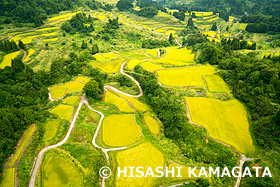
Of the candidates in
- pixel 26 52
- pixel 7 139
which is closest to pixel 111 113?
pixel 7 139

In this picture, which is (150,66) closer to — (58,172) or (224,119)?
(224,119)

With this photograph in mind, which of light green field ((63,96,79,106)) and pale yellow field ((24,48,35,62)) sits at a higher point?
pale yellow field ((24,48,35,62))

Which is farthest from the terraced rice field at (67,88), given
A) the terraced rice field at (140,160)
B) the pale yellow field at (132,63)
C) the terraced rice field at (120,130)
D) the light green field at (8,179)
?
the terraced rice field at (140,160)

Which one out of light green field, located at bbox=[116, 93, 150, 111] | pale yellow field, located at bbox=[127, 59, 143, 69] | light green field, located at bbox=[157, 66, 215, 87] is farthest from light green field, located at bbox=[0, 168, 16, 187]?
pale yellow field, located at bbox=[127, 59, 143, 69]

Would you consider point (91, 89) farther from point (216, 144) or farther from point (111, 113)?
point (216, 144)

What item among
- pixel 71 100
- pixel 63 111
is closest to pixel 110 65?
pixel 71 100

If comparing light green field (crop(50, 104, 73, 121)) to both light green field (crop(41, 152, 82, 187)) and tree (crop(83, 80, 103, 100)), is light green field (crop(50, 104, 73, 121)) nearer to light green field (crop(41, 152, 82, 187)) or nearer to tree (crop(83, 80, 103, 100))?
tree (crop(83, 80, 103, 100))

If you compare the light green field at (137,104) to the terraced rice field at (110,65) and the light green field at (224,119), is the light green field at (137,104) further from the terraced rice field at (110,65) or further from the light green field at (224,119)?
the terraced rice field at (110,65)
